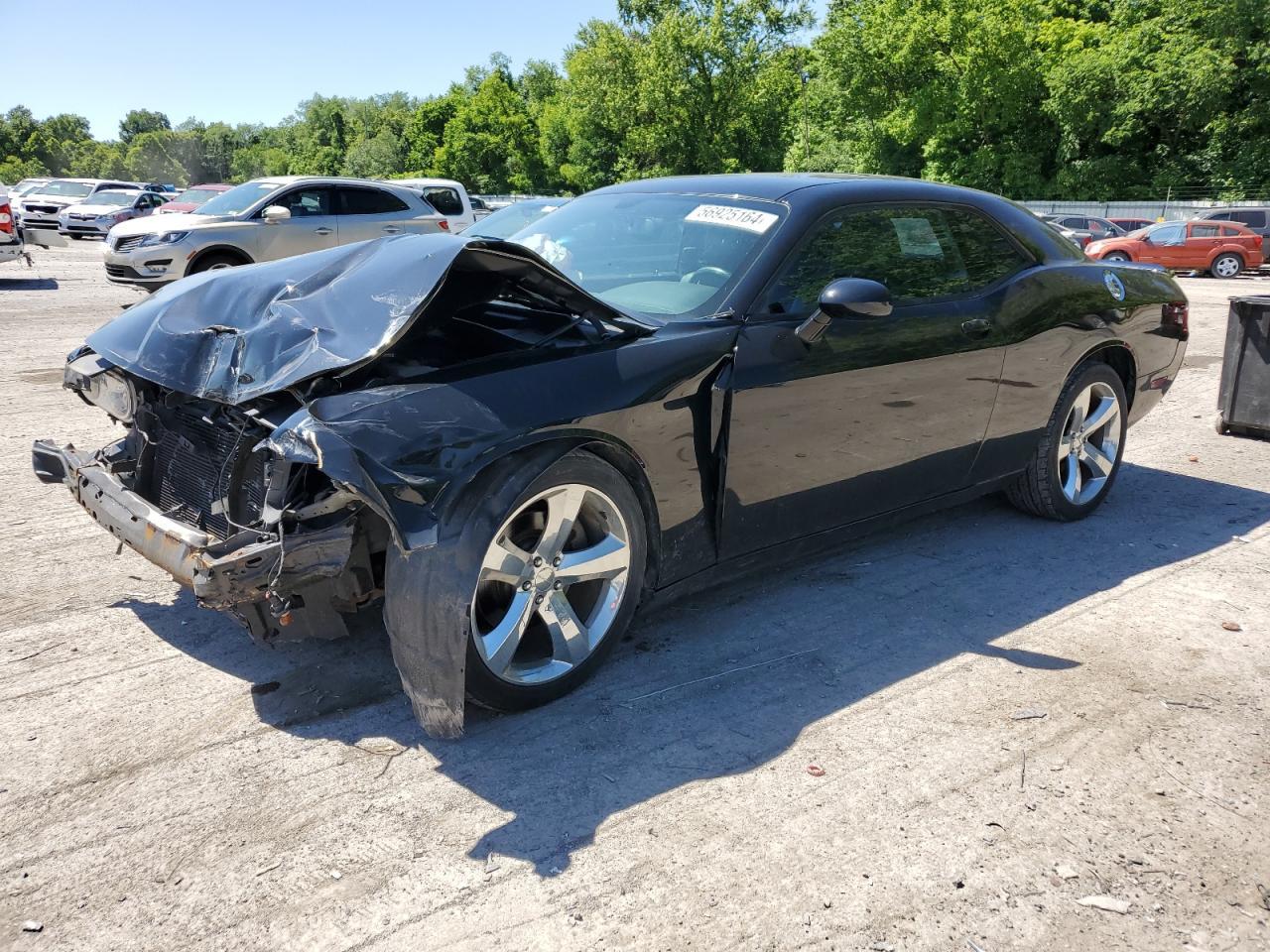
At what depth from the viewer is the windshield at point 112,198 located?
2878 centimetres

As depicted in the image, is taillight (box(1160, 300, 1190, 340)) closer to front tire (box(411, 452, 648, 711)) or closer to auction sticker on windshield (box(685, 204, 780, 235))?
auction sticker on windshield (box(685, 204, 780, 235))

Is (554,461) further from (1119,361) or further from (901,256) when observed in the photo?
(1119,361)

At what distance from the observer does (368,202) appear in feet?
46.8

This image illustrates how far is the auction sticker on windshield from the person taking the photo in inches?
150

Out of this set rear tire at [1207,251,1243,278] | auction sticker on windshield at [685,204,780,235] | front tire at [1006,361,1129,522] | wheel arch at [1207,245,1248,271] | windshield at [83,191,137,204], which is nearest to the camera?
auction sticker on windshield at [685,204,780,235]

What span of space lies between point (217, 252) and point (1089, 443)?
11373mm

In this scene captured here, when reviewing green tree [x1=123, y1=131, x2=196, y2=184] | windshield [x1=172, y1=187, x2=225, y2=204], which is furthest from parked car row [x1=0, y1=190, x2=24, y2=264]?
green tree [x1=123, y1=131, x2=196, y2=184]

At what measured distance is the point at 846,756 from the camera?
3008 mm

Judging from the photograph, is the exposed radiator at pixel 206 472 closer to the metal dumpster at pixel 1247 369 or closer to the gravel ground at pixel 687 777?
the gravel ground at pixel 687 777

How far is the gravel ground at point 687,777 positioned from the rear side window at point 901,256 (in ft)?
4.17

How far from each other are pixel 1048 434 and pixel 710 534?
2338mm

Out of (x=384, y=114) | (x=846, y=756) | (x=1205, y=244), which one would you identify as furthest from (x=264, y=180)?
(x=384, y=114)

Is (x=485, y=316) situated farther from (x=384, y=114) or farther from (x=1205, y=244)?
(x=384, y=114)

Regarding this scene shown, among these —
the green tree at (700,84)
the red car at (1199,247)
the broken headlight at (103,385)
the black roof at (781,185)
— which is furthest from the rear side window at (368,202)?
the green tree at (700,84)
